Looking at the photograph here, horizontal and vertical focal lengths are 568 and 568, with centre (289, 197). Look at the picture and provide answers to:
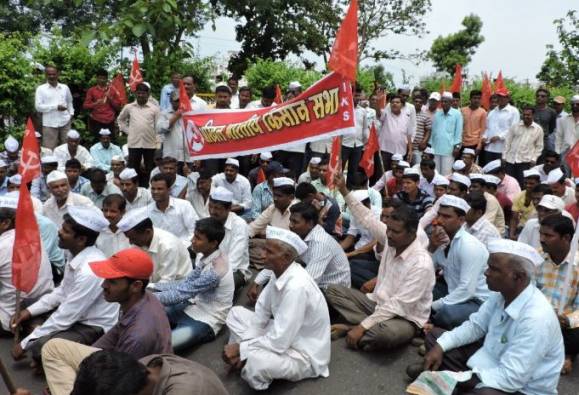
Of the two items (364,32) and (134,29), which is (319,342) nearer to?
(134,29)

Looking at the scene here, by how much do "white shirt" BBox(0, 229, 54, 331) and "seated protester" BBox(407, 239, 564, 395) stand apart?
360 centimetres

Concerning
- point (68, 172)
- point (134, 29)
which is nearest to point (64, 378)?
point (134, 29)

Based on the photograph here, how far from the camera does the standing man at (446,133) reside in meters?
10.2

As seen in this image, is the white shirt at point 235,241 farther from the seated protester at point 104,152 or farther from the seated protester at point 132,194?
the seated protester at point 104,152

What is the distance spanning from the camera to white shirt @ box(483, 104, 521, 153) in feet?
33.7

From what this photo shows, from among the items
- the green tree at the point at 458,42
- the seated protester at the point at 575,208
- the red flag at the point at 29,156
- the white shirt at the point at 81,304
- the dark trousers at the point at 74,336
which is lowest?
the dark trousers at the point at 74,336

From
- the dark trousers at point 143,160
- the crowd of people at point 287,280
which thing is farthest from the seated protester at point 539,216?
the dark trousers at point 143,160

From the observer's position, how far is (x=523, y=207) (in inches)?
291

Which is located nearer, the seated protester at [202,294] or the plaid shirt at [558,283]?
the plaid shirt at [558,283]

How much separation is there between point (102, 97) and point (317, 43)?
18531 millimetres

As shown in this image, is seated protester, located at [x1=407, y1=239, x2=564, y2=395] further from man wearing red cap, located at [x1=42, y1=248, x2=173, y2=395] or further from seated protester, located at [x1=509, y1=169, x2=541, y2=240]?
seated protester, located at [x1=509, y1=169, x2=541, y2=240]

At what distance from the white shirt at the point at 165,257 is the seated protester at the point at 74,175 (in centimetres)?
297

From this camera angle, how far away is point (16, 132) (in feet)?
34.6

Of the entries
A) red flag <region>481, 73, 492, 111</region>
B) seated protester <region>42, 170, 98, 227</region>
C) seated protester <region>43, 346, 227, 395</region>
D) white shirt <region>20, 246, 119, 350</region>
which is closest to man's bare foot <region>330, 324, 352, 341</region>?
white shirt <region>20, 246, 119, 350</region>
